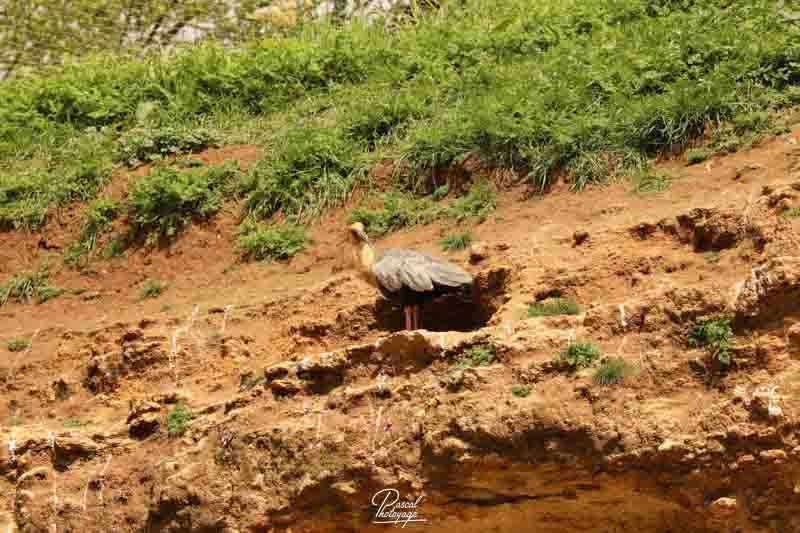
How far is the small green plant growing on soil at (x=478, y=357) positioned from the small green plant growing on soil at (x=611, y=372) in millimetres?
772

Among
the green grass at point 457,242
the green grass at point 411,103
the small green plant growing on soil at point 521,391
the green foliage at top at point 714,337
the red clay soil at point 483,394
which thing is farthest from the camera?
the green grass at point 411,103

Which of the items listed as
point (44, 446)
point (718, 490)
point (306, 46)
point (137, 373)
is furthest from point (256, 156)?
point (718, 490)

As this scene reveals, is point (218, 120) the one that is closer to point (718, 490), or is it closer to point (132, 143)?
point (132, 143)

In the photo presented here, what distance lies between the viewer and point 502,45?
15.7 meters

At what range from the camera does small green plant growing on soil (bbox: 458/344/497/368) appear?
9.32m

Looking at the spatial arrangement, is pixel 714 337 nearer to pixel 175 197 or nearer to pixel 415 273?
pixel 415 273

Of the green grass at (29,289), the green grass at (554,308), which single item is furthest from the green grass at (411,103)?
the green grass at (554,308)

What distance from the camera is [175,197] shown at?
575 inches

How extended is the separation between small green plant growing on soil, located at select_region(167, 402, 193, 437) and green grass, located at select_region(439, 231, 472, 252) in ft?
9.10

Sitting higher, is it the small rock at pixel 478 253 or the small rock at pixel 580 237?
the small rock at pixel 580 237

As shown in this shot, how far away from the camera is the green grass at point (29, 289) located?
14336mm

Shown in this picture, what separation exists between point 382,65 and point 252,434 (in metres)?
7.68

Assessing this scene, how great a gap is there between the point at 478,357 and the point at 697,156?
3742mm

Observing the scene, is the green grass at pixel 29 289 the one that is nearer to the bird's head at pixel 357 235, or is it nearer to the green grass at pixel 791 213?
the bird's head at pixel 357 235
